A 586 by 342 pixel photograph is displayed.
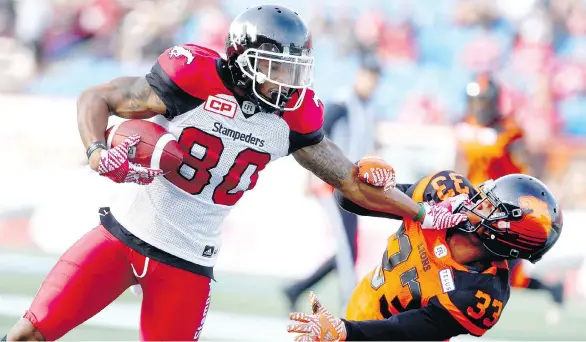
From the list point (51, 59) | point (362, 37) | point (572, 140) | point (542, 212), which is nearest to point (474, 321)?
point (542, 212)

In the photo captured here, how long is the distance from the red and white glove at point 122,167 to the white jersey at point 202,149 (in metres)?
0.31

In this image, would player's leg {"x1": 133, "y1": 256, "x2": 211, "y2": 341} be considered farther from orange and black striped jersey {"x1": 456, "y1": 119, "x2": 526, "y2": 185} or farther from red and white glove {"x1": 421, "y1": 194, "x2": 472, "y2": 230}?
orange and black striped jersey {"x1": 456, "y1": 119, "x2": 526, "y2": 185}

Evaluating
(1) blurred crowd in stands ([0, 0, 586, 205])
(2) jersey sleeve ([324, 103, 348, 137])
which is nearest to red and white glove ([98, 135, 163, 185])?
(2) jersey sleeve ([324, 103, 348, 137])

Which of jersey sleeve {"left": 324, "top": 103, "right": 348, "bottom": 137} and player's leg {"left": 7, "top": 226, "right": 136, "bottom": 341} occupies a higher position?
player's leg {"left": 7, "top": 226, "right": 136, "bottom": 341}

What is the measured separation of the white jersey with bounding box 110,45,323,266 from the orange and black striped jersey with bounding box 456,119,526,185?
12.4 ft

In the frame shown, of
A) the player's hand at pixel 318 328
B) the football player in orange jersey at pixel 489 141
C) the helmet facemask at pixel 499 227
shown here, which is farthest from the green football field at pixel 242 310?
the player's hand at pixel 318 328

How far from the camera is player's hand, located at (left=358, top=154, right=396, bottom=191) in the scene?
4.06m

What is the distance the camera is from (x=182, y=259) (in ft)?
12.8

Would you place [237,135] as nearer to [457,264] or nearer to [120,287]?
[120,287]

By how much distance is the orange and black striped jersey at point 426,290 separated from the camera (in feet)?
12.4

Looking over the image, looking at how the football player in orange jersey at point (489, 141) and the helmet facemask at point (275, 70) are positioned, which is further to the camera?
the football player in orange jersey at point (489, 141)

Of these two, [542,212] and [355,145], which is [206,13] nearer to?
[355,145]

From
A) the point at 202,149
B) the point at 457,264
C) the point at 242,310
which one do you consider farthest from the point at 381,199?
the point at 242,310

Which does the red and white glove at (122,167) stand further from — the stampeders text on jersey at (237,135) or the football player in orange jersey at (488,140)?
the football player in orange jersey at (488,140)
